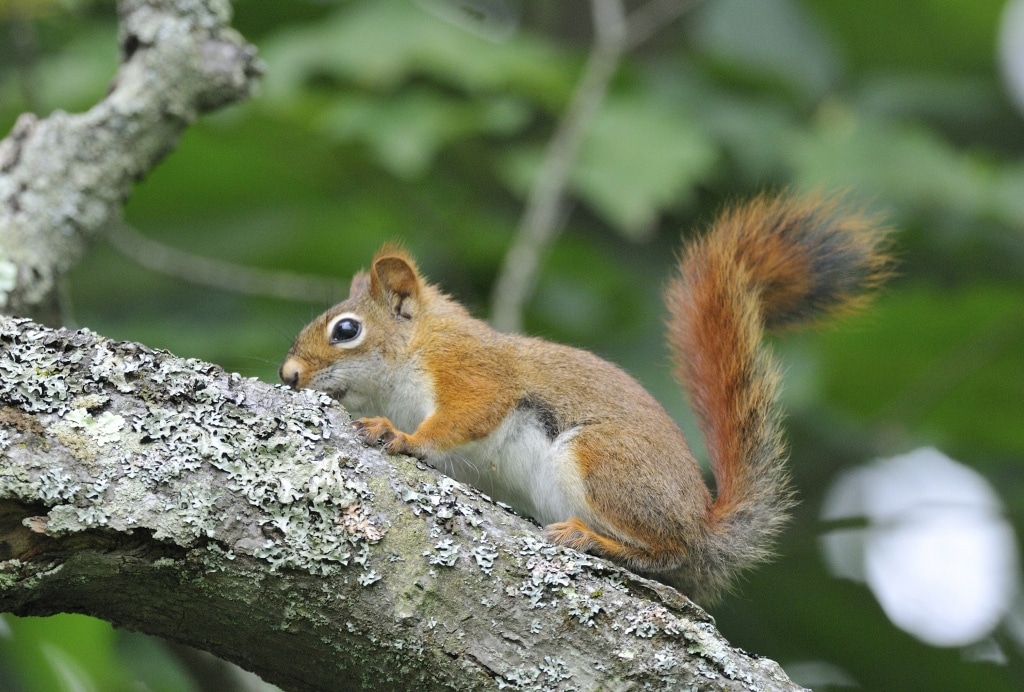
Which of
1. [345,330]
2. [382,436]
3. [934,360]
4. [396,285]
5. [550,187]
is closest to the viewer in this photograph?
[382,436]

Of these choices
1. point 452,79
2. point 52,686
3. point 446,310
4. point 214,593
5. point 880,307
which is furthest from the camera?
point 880,307

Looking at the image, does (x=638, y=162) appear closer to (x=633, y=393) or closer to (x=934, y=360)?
(x=633, y=393)

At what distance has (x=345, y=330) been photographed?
9.98 feet

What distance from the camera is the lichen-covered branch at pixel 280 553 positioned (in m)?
1.71

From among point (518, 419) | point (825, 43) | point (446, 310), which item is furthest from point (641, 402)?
point (825, 43)

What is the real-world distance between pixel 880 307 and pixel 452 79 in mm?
1745

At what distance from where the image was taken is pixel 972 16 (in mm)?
4344

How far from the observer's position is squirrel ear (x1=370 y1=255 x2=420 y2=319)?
3.14 metres

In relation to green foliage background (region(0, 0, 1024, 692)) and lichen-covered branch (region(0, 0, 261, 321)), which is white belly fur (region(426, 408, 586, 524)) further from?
lichen-covered branch (region(0, 0, 261, 321))

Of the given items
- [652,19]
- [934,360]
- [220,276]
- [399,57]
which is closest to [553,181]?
[399,57]

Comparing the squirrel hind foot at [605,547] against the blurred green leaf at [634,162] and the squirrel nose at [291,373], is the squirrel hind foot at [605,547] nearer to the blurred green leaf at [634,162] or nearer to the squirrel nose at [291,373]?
Answer: the squirrel nose at [291,373]

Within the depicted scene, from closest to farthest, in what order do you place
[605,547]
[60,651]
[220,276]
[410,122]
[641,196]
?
[605,547]
[60,651]
[641,196]
[410,122]
[220,276]

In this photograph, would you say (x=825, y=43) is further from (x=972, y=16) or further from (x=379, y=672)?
(x=379, y=672)

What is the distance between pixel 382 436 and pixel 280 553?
574 millimetres
